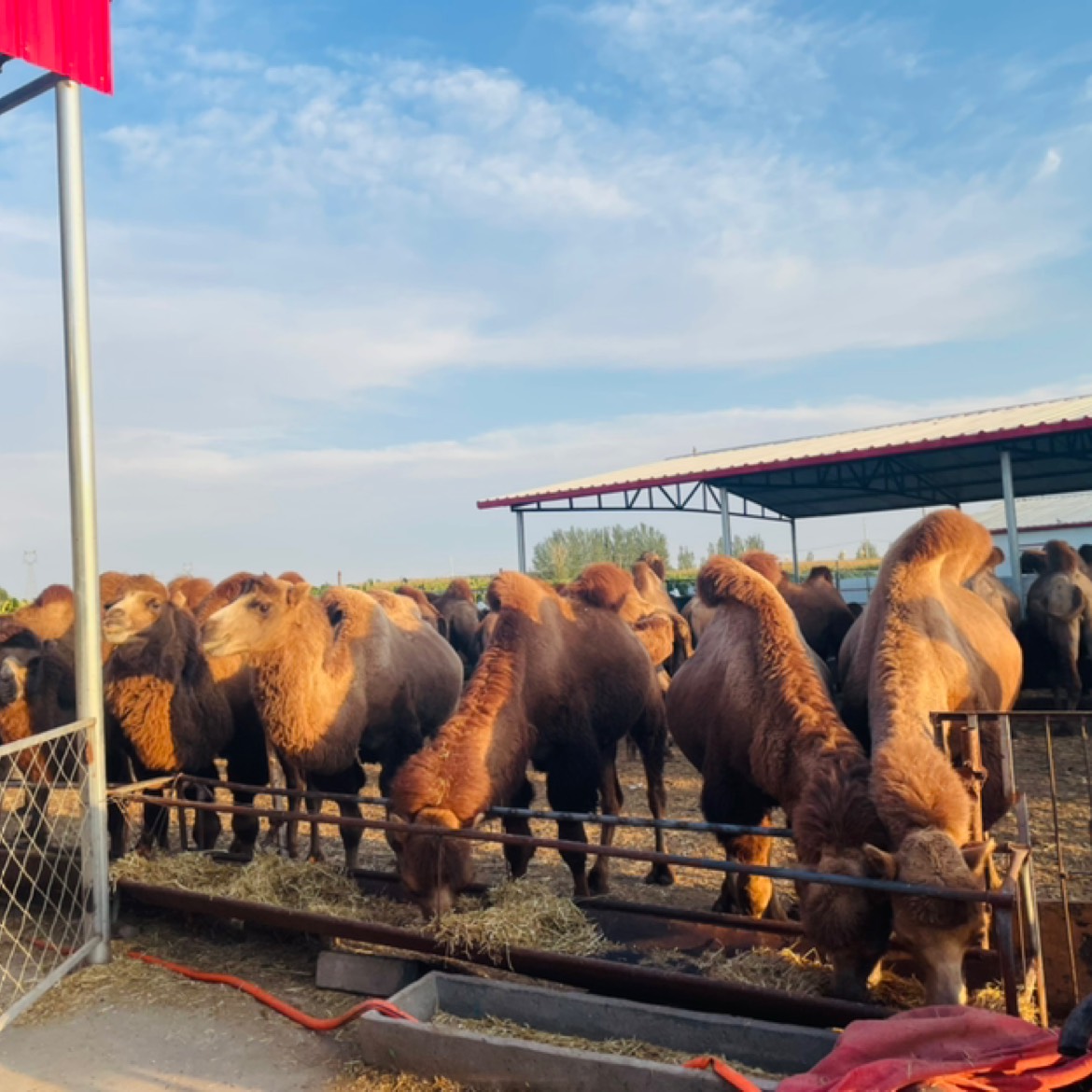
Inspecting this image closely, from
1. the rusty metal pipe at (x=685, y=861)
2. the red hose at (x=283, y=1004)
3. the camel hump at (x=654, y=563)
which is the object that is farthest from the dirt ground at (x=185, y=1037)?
the camel hump at (x=654, y=563)

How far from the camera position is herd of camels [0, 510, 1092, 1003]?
13.0 ft

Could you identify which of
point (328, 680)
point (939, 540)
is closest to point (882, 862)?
point (939, 540)

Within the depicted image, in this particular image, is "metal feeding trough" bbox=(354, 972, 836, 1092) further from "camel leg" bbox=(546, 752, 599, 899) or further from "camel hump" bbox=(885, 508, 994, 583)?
"camel hump" bbox=(885, 508, 994, 583)

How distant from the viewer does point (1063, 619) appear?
1227cm

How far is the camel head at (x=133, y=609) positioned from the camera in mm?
6723

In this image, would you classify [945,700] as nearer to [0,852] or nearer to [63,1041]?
[63,1041]

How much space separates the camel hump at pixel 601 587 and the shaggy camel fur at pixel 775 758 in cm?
102

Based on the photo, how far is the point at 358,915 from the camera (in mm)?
5500

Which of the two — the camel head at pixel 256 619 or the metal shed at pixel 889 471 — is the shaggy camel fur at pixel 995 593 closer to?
the metal shed at pixel 889 471

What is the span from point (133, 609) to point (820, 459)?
12237 millimetres

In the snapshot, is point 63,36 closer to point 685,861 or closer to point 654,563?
point 685,861

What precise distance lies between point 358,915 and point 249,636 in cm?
208

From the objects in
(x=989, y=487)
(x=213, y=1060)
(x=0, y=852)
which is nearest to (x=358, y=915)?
(x=213, y=1060)

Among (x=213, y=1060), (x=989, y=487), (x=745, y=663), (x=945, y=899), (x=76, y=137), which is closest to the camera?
(x=945, y=899)
